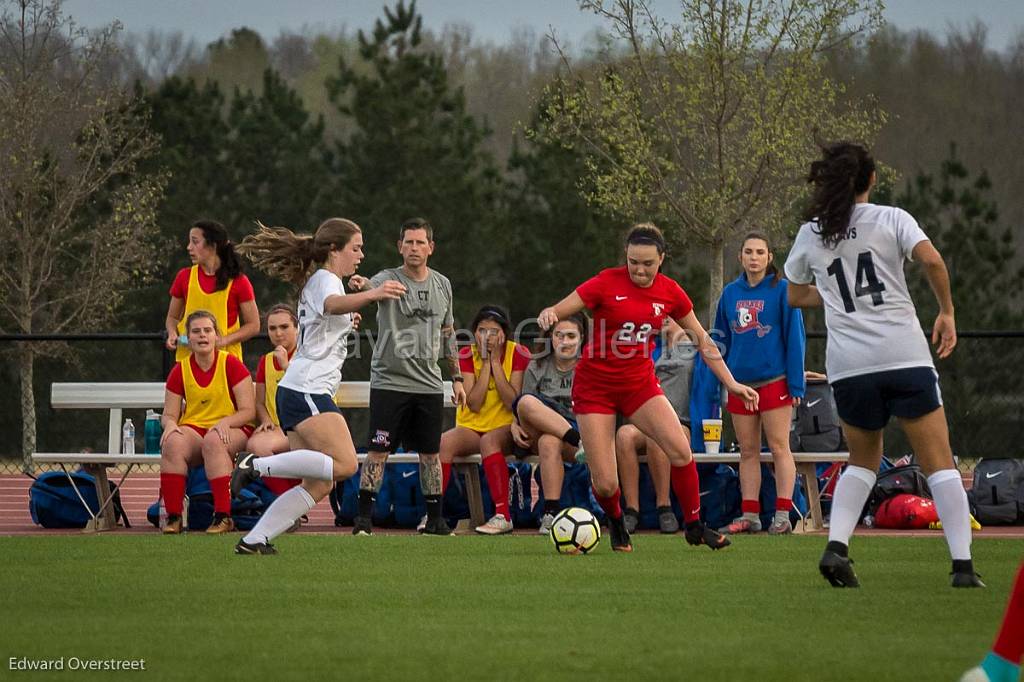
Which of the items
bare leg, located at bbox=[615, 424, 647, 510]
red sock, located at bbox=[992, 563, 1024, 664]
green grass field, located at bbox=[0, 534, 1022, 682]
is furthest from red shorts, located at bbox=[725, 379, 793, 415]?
red sock, located at bbox=[992, 563, 1024, 664]

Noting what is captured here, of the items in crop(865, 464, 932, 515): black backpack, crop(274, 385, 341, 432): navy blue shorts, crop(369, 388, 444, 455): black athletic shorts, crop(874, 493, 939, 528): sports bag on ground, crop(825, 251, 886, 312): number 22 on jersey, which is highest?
crop(825, 251, 886, 312): number 22 on jersey

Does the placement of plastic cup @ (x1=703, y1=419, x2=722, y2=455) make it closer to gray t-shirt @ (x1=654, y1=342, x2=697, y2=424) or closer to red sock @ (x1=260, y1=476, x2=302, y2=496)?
gray t-shirt @ (x1=654, y1=342, x2=697, y2=424)

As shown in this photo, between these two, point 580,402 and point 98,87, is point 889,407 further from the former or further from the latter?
point 98,87

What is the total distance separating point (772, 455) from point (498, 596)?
4583mm

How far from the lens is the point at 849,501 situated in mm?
6965

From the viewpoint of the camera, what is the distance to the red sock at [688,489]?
29.7 ft

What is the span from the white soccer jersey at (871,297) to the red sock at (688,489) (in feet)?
7.16

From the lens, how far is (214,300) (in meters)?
11.3

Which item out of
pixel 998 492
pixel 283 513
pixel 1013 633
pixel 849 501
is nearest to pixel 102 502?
pixel 283 513

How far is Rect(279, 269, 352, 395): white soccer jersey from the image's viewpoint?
8.42m

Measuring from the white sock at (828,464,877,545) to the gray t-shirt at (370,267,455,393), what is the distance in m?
4.34

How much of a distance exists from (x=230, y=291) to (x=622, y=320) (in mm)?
3861

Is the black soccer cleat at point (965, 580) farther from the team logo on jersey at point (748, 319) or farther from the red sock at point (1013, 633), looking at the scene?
the team logo on jersey at point (748, 319)

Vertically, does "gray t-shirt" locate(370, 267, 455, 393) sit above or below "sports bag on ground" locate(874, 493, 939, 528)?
above
